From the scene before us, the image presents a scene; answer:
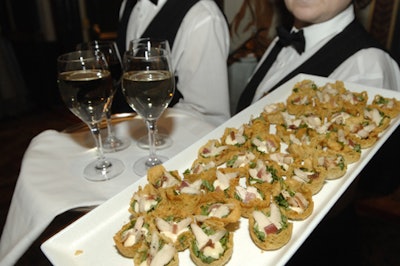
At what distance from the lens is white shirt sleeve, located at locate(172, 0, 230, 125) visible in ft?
5.98

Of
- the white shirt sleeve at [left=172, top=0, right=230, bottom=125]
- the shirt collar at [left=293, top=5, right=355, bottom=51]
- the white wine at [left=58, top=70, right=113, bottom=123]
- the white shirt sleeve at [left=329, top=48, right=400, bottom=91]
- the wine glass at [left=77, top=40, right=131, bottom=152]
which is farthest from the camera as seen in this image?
the white shirt sleeve at [left=172, top=0, right=230, bottom=125]

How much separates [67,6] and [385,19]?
12.2 feet

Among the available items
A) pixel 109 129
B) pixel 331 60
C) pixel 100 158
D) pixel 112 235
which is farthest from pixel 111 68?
pixel 331 60

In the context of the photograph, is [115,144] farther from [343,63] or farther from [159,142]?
[343,63]

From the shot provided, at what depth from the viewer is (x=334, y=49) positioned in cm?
168

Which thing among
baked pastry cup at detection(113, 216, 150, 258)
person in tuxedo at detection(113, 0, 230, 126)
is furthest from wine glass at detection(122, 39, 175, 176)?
person in tuxedo at detection(113, 0, 230, 126)

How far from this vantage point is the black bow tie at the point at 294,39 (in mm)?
1849

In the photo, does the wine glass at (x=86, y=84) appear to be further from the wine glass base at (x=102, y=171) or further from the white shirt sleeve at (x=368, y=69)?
the white shirt sleeve at (x=368, y=69)

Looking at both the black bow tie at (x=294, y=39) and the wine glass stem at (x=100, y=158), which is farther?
the black bow tie at (x=294, y=39)

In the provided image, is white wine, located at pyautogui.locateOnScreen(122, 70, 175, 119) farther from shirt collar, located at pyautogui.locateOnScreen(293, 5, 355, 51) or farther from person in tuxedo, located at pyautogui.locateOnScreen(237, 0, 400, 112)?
shirt collar, located at pyautogui.locateOnScreen(293, 5, 355, 51)

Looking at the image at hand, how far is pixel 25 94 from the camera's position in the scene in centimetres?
500

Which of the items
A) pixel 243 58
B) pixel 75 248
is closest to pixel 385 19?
pixel 243 58

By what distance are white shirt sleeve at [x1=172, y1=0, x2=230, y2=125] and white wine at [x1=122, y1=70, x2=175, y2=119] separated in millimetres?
766

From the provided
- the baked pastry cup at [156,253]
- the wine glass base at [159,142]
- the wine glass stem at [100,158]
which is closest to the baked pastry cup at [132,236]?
the baked pastry cup at [156,253]
